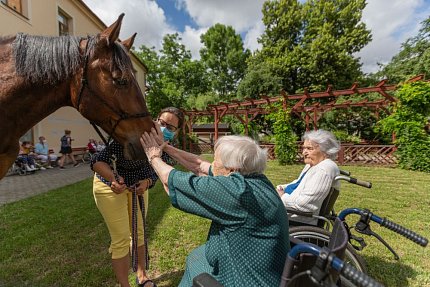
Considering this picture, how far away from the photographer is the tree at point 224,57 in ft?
115

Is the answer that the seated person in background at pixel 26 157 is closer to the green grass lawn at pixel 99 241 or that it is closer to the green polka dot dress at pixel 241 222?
the green grass lawn at pixel 99 241

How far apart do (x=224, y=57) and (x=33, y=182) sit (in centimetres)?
3246

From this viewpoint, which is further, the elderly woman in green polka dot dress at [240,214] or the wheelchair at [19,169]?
the wheelchair at [19,169]

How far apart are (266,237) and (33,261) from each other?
3.03m

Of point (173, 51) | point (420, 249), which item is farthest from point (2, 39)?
point (173, 51)

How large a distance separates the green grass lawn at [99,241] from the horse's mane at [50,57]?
80.7 inches

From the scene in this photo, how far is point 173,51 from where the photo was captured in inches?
1251

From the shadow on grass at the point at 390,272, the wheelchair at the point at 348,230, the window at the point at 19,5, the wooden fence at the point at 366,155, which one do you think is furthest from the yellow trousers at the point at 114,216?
the wooden fence at the point at 366,155

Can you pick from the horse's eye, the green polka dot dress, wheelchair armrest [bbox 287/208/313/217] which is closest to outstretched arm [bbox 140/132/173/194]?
the green polka dot dress

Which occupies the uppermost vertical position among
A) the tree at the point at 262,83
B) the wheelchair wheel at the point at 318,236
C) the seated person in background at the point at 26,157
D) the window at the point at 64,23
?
the window at the point at 64,23

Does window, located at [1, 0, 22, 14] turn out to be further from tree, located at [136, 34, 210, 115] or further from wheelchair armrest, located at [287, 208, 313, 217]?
tree, located at [136, 34, 210, 115]

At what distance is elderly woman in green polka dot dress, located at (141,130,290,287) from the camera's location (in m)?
1.12

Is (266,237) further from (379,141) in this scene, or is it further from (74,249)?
(379,141)

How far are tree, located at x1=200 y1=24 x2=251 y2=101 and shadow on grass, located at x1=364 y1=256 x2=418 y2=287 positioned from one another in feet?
109
